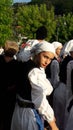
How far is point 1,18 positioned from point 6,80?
140 ft

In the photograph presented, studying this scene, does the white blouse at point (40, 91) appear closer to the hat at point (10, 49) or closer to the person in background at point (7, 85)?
the person in background at point (7, 85)

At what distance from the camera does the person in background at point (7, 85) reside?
534 cm

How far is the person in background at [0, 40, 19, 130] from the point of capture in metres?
5.34

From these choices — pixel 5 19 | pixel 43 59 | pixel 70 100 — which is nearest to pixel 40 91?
pixel 43 59

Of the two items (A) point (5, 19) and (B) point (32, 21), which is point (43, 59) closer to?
(A) point (5, 19)

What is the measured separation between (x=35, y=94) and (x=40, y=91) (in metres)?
0.07

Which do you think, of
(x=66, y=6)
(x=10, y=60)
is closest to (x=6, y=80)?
(x=10, y=60)

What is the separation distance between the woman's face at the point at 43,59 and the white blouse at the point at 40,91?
6 centimetres

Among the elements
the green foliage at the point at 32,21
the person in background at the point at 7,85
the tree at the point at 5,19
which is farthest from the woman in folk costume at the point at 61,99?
the green foliage at the point at 32,21

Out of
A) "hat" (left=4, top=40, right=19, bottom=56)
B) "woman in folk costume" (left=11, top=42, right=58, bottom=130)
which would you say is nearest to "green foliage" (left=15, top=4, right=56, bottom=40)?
"hat" (left=4, top=40, right=19, bottom=56)

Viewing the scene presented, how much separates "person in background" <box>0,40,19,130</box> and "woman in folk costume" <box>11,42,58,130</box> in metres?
0.48

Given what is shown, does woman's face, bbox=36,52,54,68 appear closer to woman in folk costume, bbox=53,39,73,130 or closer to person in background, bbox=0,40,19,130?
person in background, bbox=0,40,19,130

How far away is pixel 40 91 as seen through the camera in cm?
453

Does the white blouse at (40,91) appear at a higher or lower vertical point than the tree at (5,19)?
higher
